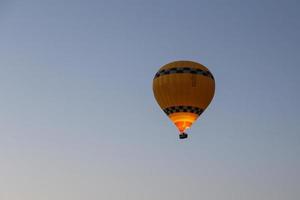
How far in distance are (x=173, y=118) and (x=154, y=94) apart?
310 cm

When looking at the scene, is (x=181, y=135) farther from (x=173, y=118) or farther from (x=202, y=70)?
(x=202, y=70)

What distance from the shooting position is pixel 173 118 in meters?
57.6

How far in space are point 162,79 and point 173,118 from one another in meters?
3.73

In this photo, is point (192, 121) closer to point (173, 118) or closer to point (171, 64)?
point (173, 118)

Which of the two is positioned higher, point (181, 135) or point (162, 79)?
point (162, 79)

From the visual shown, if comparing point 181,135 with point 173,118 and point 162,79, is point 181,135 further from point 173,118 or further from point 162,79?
point 162,79

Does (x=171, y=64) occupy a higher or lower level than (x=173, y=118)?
higher

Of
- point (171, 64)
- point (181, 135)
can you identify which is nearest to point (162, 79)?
point (171, 64)

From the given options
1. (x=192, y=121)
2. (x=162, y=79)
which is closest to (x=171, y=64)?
(x=162, y=79)

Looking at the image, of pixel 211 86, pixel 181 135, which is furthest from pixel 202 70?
pixel 181 135

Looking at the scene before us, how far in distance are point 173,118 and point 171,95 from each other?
2.21 metres

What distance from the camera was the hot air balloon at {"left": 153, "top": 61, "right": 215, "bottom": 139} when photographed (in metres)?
56.7

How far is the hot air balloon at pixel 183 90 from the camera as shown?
5669 cm

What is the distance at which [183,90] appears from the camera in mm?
56562
